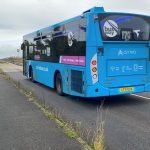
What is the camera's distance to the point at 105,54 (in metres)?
12.3

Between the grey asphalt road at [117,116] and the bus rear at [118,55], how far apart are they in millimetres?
Answer: 662

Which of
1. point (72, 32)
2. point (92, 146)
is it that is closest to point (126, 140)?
point (92, 146)

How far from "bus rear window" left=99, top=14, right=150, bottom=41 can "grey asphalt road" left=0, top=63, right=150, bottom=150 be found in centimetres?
226

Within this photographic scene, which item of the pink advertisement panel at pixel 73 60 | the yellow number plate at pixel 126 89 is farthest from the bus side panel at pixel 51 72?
the yellow number plate at pixel 126 89

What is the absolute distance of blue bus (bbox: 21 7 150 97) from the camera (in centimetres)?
1215

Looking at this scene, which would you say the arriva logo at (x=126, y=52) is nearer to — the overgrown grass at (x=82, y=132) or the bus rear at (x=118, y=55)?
the bus rear at (x=118, y=55)

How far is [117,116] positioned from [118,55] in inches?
102

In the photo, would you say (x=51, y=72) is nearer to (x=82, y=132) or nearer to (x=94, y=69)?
(x=94, y=69)

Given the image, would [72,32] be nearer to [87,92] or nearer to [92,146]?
[87,92]

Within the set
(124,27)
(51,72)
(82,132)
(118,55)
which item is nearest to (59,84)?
(51,72)

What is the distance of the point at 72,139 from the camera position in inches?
300

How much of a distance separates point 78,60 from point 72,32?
53.1 inches

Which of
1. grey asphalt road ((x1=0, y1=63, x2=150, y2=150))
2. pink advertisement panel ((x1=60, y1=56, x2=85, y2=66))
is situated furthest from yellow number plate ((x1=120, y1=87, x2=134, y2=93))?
pink advertisement panel ((x1=60, y1=56, x2=85, y2=66))

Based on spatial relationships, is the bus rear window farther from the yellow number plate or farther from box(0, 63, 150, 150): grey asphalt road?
box(0, 63, 150, 150): grey asphalt road
